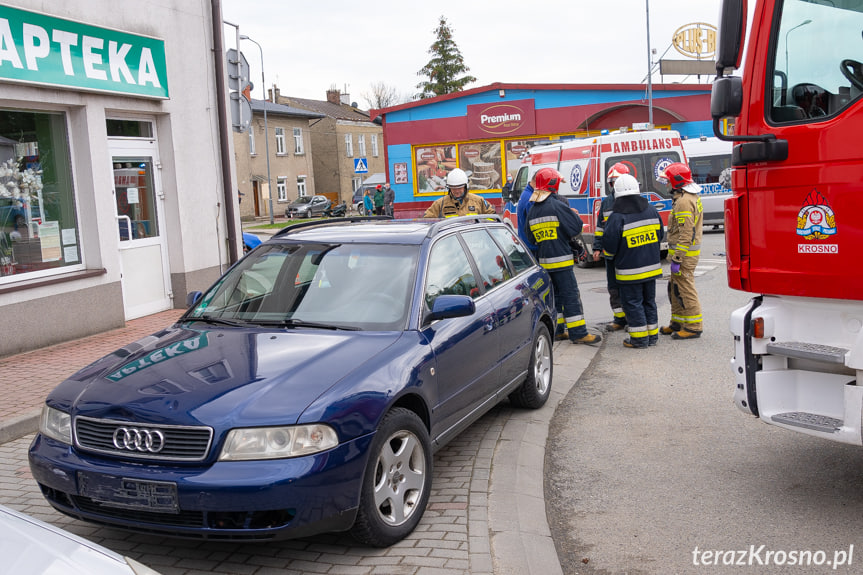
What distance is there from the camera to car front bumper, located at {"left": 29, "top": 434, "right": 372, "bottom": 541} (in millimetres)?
3533

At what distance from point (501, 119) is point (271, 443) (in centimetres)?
2517

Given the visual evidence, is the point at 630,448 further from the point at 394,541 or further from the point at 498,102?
the point at 498,102

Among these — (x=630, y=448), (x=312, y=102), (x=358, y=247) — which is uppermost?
(x=312, y=102)

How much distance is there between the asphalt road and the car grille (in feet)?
6.19

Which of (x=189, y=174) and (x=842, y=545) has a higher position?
(x=189, y=174)

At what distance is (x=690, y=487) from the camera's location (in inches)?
194

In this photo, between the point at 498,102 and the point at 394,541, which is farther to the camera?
the point at 498,102

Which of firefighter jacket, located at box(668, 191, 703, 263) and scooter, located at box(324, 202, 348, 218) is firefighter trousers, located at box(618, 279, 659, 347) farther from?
scooter, located at box(324, 202, 348, 218)

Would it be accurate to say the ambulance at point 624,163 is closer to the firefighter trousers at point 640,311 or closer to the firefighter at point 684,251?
the firefighter at point 684,251

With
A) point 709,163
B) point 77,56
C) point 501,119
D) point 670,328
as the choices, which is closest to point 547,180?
point 670,328

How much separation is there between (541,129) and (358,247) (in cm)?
2316

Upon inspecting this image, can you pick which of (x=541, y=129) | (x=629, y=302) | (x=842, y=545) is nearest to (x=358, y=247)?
(x=842, y=545)

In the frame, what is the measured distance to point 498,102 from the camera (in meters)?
27.6

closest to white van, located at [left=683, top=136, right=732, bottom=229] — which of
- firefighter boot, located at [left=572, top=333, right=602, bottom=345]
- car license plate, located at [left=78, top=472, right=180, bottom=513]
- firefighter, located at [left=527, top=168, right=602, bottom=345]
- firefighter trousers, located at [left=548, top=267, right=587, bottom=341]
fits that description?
firefighter boot, located at [left=572, top=333, right=602, bottom=345]
